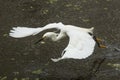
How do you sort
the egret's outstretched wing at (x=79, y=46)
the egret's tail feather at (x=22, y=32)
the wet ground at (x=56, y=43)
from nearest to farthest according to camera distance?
the egret's outstretched wing at (x=79, y=46)
the wet ground at (x=56, y=43)
the egret's tail feather at (x=22, y=32)

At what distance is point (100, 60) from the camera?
1062cm

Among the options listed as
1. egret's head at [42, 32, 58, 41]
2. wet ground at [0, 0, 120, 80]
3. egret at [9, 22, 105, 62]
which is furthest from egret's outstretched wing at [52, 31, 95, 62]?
wet ground at [0, 0, 120, 80]

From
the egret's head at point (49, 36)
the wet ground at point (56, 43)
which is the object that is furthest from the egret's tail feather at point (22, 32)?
the wet ground at point (56, 43)

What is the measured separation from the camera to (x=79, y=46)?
8992 mm

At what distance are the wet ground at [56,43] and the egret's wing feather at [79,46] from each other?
97 centimetres

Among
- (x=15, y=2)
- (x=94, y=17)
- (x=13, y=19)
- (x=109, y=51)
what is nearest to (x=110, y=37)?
(x=109, y=51)

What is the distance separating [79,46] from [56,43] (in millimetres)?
2631

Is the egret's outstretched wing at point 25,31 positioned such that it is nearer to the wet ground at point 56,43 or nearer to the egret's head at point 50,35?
the egret's head at point 50,35

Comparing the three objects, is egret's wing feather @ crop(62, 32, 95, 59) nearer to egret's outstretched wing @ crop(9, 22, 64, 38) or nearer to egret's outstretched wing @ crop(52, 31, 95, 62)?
egret's outstretched wing @ crop(52, 31, 95, 62)

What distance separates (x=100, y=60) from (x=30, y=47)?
210 cm

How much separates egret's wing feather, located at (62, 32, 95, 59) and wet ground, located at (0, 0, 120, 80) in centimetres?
97

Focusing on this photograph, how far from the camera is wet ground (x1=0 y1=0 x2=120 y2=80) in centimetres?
1016

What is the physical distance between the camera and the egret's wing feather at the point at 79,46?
8.46 metres

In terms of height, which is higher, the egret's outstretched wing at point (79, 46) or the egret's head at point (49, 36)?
the egret's outstretched wing at point (79, 46)
